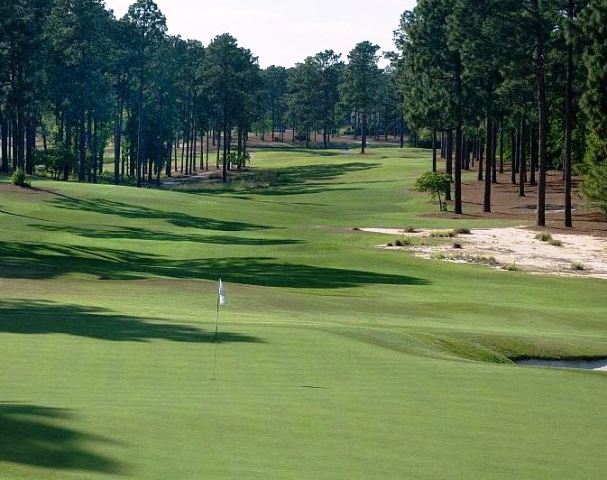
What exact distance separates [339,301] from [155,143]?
108642 mm

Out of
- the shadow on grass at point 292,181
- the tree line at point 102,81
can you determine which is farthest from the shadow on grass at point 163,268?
the shadow on grass at point 292,181

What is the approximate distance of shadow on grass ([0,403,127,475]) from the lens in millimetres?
10531

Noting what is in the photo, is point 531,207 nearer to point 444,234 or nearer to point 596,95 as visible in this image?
point 596,95

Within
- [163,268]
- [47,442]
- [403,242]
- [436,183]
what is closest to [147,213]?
[403,242]

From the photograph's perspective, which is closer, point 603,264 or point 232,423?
point 232,423

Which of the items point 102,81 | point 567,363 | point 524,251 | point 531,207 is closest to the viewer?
point 567,363

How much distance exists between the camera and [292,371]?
17906 mm

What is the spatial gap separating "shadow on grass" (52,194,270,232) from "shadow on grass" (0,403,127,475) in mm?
56287

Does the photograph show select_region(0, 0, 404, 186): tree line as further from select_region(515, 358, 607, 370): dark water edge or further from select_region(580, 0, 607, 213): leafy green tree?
select_region(515, 358, 607, 370): dark water edge

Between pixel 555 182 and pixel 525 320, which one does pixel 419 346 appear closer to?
pixel 525 320

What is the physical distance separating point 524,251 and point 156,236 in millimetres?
19650

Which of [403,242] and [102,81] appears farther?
[102,81]

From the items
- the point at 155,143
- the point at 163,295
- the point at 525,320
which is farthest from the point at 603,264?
the point at 155,143

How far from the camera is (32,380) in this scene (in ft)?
49.6
